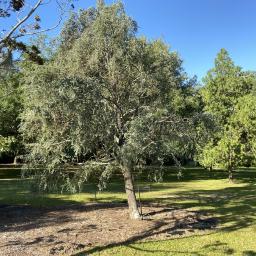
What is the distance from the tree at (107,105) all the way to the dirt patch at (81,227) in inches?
46.1

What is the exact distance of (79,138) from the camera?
38.3ft

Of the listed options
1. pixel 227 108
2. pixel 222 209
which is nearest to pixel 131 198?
pixel 222 209

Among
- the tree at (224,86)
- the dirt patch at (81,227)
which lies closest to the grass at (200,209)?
the dirt patch at (81,227)

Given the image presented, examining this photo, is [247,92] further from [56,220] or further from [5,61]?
[5,61]

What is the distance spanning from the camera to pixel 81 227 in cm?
1192

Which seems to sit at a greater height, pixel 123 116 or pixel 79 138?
pixel 123 116

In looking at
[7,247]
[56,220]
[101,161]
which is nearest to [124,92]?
[101,161]

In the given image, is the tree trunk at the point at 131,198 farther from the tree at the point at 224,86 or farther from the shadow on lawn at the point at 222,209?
the tree at the point at 224,86

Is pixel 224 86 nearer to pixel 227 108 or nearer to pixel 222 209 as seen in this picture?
pixel 227 108

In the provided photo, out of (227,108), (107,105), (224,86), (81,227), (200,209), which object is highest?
(224,86)

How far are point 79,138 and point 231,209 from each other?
7895mm

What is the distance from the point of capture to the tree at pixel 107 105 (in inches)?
463

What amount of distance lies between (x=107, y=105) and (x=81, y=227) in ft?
12.1

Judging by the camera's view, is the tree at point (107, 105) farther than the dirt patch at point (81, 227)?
Yes
